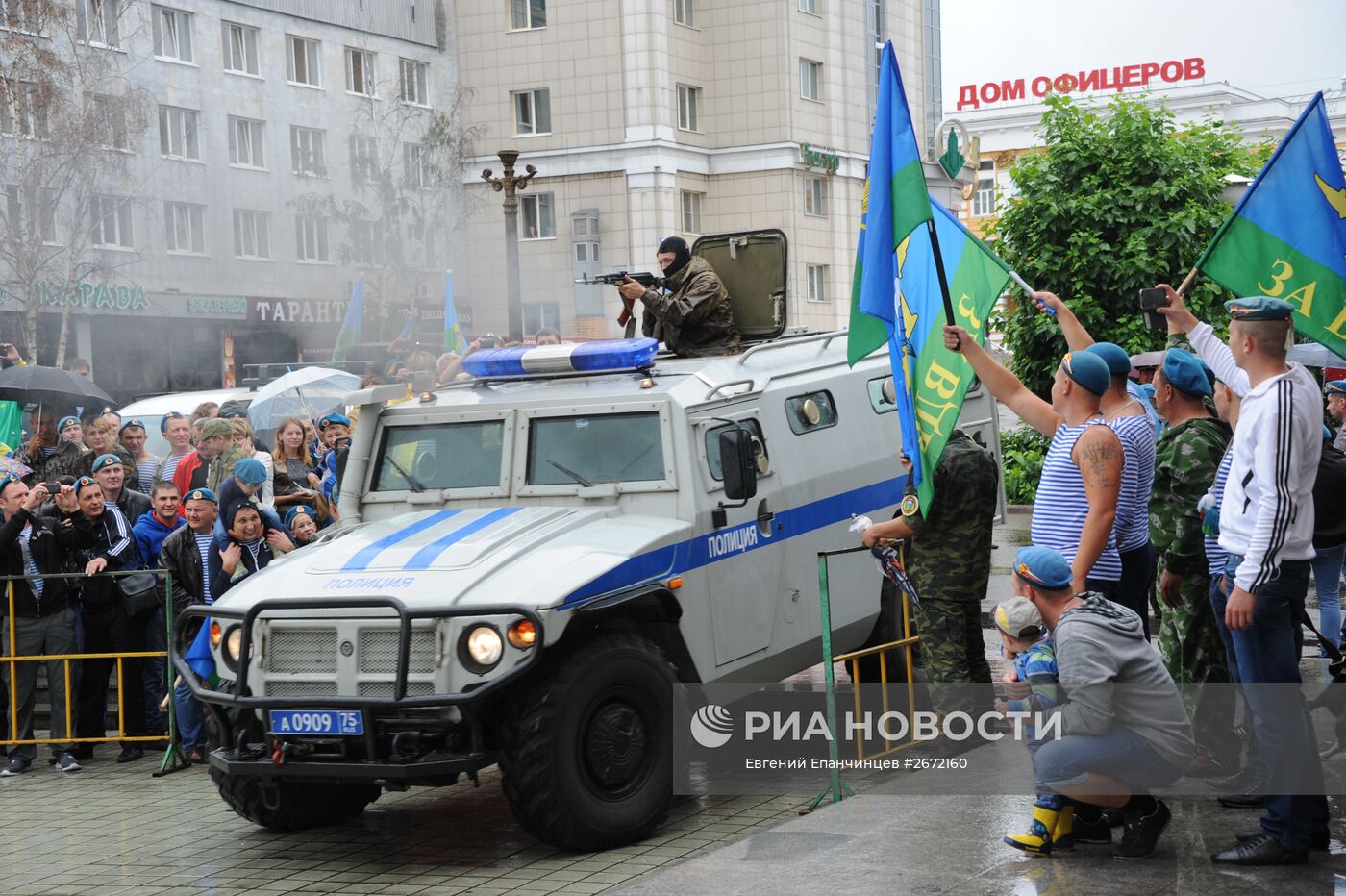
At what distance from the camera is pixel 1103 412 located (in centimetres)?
754

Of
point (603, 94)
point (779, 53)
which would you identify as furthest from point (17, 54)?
point (779, 53)

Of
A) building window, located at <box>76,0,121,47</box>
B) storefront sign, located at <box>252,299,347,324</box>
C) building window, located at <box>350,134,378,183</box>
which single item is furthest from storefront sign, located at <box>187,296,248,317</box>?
building window, located at <box>76,0,121,47</box>

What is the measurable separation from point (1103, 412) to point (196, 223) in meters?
39.9

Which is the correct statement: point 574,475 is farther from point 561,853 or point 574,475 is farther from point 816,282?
point 816,282

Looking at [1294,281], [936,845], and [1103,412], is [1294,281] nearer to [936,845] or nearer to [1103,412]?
[1103,412]

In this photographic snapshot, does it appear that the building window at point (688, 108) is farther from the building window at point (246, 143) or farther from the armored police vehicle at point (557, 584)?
the armored police vehicle at point (557, 584)

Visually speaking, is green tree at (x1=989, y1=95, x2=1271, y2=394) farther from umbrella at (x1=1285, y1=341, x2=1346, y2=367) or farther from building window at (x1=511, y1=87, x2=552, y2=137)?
building window at (x1=511, y1=87, x2=552, y2=137)

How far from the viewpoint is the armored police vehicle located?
735cm

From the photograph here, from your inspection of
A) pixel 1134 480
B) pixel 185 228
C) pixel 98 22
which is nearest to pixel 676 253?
pixel 1134 480

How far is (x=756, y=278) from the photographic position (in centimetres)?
1138

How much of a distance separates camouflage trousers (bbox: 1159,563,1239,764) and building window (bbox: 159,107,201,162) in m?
39.3

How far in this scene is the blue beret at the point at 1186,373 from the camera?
743 cm

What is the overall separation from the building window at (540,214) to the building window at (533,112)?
2085 mm

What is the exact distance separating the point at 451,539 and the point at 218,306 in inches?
1522
